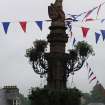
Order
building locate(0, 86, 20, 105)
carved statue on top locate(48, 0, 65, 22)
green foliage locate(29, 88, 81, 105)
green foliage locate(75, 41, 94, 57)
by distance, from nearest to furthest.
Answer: green foliage locate(29, 88, 81, 105)
carved statue on top locate(48, 0, 65, 22)
green foliage locate(75, 41, 94, 57)
building locate(0, 86, 20, 105)

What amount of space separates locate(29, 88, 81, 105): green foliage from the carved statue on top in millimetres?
8448

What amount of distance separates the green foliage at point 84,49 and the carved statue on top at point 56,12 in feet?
18.3

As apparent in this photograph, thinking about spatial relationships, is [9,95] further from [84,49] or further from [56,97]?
[56,97]

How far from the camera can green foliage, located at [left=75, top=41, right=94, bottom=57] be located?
8100 centimetres

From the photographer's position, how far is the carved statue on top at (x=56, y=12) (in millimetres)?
77375

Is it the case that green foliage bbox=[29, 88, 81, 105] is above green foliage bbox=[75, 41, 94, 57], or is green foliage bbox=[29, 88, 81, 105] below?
below

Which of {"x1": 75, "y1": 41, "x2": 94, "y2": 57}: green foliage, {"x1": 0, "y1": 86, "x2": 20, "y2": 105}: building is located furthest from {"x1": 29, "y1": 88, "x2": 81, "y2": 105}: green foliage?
{"x1": 0, "y1": 86, "x2": 20, "y2": 105}: building

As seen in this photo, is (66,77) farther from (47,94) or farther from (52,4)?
(52,4)

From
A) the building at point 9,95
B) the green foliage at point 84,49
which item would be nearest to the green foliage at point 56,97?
the green foliage at point 84,49

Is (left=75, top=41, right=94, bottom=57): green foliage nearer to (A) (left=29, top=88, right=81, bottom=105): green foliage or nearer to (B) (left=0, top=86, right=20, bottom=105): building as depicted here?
(A) (left=29, top=88, right=81, bottom=105): green foliage

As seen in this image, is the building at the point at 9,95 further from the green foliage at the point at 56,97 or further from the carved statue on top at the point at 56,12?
the green foliage at the point at 56,97

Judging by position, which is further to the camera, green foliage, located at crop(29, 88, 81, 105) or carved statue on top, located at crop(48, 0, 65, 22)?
carved statue on top, located at crop(48, 0, 65, 22)

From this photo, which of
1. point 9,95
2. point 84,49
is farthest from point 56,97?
point 9,95

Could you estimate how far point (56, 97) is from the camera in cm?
7431
